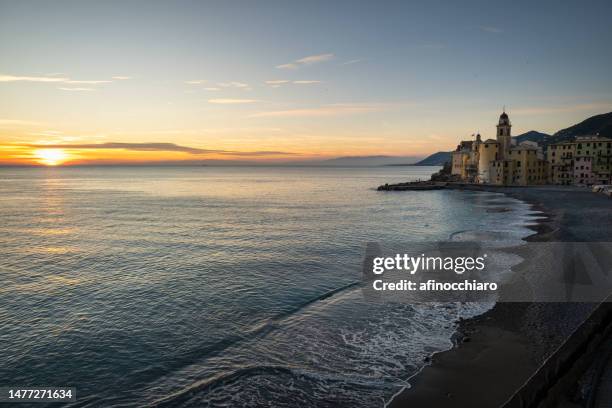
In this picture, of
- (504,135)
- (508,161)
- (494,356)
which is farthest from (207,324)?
(504,135)

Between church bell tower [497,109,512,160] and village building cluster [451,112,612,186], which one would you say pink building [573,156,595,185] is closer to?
village building cluster [451,112,612,186]

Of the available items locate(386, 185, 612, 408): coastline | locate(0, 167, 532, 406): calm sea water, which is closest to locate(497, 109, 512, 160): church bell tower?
locate(0, 167, 532, 406): calm sea water

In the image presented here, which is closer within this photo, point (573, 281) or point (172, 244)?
point (573, 281)

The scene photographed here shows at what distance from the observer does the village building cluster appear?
103m

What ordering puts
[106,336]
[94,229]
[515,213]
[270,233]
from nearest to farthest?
[106,336]
[270,233]
[94,229]
[515,213]

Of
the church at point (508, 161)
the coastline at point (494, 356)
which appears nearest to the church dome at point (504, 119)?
the church at point (508, 161)

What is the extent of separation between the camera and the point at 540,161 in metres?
111

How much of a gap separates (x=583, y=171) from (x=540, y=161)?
33.8 ft

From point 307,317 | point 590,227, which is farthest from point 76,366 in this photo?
point 590,227

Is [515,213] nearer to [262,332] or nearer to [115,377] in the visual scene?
[262,332]

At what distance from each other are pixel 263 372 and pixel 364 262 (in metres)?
17.3

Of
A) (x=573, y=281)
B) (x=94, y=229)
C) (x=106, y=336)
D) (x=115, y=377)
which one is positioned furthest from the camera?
(x=94, y=229)

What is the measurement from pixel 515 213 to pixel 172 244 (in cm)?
4747

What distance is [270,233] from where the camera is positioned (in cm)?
4419
